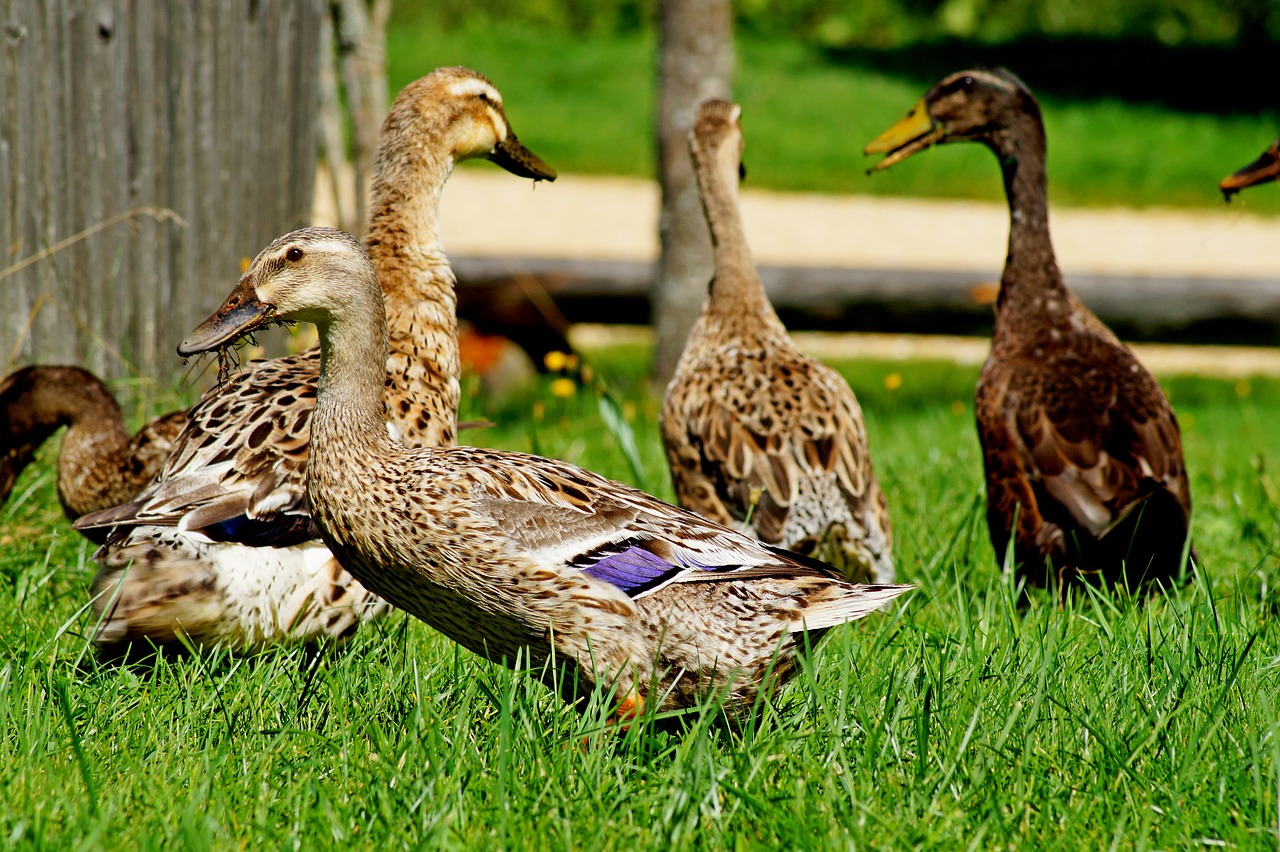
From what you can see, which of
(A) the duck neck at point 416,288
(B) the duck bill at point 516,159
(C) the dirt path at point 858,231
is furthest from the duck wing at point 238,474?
(C) the dirt path at point 858,231

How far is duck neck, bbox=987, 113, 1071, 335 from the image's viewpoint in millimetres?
4758

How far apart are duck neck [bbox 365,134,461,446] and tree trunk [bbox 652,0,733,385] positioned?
126 inches

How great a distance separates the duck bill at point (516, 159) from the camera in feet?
14.4

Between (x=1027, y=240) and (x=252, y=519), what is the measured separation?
9.65 ft

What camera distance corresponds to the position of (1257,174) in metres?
4.48

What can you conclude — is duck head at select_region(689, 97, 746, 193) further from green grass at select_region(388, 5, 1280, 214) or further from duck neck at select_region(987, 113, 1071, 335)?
green grass at select_region(388, 5, 1280, 214)

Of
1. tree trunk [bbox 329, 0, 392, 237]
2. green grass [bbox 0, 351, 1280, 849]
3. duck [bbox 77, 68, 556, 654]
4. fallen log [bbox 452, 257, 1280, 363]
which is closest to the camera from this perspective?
green grass [bbox 0, 351, 1280, 849]

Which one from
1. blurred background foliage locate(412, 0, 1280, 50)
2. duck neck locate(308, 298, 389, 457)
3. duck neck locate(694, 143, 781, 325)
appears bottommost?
duck neck locate(308, 298, 389, 457)

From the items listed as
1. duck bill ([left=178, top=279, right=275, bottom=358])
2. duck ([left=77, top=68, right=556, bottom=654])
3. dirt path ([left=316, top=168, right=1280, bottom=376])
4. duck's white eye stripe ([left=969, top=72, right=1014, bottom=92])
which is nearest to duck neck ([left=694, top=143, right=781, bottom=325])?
duck's white eye stripe ([left=969, top=72, right=1014, bottom=92])

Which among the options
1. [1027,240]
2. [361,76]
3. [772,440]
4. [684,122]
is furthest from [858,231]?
[772,440]

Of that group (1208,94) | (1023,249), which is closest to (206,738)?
(1023,249)

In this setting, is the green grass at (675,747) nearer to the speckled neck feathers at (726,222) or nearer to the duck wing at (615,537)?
the duck wing at (615,537)

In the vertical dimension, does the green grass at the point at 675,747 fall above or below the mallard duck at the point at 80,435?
below

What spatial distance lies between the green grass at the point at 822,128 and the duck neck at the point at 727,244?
12017 millimetres
